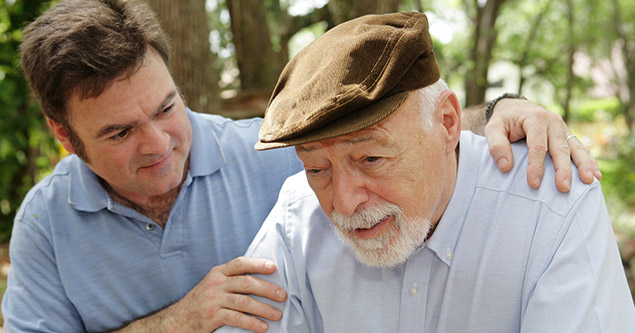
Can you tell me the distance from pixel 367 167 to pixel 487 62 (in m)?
10.1

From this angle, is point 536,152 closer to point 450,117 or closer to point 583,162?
point 583,162

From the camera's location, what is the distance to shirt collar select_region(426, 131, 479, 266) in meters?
1.77

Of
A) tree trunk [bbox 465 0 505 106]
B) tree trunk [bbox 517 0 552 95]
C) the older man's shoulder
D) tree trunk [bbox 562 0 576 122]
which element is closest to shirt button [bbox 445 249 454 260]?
the older man's shoulder

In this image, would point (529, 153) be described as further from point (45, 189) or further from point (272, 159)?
point (45, 189)

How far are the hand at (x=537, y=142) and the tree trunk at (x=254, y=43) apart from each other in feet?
15.7

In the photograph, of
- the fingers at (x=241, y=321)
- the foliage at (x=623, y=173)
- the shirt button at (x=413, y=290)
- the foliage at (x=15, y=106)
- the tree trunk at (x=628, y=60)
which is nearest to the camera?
the shirt button at (x=413, y=290)

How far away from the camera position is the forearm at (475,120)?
2252 millimetres

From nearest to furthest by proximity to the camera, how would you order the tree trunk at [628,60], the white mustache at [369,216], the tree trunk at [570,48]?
the white mustache at [369,216]
the tree trunk at [570,48]
the tree trunk at [628,60]

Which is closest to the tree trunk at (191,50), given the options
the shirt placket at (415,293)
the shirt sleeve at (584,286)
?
the shirt placket at (415,293)

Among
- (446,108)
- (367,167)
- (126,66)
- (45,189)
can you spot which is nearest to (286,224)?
(367,167)

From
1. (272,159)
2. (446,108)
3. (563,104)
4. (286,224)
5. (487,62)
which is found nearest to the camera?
(446,108)

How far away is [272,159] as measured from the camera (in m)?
2.53

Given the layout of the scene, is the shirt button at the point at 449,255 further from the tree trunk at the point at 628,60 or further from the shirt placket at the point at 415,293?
the tree trunk at the point at 628,60

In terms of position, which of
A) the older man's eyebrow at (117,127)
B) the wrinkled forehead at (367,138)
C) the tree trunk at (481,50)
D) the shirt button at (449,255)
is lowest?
the tree trunk at (481,50)
